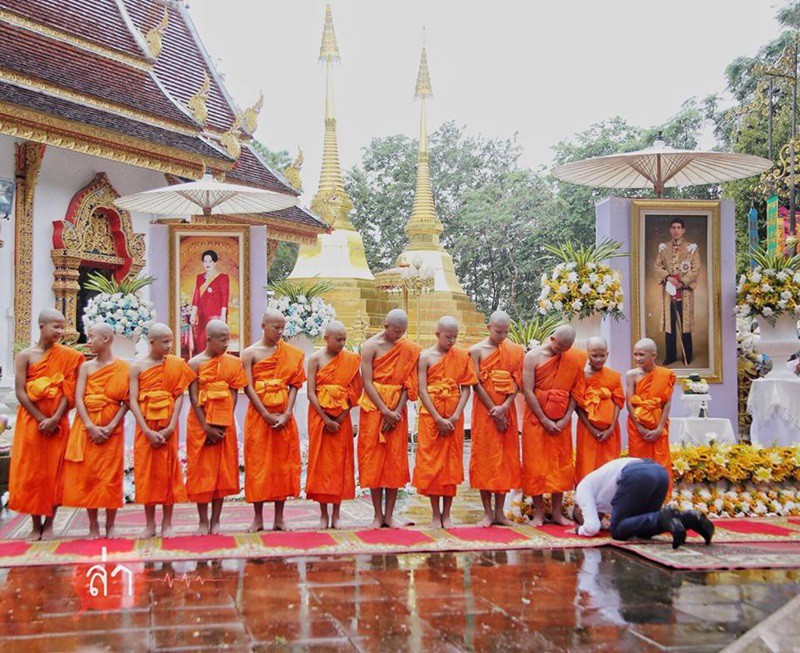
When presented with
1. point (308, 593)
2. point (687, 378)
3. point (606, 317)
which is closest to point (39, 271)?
point (606, 317)

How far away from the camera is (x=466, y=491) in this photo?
9.95 metres

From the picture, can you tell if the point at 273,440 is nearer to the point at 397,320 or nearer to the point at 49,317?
the point at 397,320

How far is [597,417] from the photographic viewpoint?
24.7ft

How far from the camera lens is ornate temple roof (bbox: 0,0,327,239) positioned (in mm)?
12031

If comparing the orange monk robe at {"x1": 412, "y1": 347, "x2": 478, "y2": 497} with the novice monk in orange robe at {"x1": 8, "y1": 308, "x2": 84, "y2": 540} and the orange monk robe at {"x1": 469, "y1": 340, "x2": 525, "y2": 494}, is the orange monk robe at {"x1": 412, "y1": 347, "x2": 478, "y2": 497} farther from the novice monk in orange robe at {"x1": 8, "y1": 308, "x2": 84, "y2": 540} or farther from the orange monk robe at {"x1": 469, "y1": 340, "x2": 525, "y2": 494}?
the novice monk in orange robe at {"x1": 8, "y1": 308, "x2": 84, "y2": 540}

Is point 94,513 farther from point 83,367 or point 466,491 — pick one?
point 466,491

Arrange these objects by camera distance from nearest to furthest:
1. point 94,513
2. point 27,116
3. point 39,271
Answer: point 94,513 < point 27,116 < point 39,271

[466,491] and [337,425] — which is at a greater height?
[337,425]

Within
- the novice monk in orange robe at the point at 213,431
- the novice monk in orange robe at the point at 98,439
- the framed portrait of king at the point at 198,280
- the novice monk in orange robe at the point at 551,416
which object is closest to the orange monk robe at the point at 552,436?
the novice monk in orange robe at the point at 551,416

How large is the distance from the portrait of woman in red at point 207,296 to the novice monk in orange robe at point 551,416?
137 inches

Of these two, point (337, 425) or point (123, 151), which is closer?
point (337, 425)

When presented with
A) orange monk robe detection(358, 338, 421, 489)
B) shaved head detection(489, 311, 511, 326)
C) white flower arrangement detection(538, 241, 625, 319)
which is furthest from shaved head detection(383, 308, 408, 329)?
white flower arrangement detection(538, 241, 625, 319)

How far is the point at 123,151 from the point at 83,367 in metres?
6.82

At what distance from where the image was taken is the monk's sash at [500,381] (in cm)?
745
